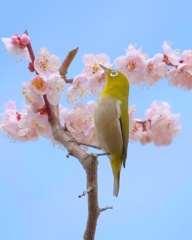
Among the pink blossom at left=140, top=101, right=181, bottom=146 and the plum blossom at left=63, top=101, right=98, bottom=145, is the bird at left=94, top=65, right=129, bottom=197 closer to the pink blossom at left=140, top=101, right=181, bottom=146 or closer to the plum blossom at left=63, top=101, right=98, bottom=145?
the plum blossom at left=63, top=101, right=98, bottom=145

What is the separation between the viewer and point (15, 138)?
6.95 ft

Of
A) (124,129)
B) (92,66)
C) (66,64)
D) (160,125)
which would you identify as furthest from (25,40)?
(160,125)

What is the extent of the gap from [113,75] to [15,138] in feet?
1.83

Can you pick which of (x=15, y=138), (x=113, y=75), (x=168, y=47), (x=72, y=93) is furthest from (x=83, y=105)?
(x=168, y=47)

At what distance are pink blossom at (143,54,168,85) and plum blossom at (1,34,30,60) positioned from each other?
56 centimetres

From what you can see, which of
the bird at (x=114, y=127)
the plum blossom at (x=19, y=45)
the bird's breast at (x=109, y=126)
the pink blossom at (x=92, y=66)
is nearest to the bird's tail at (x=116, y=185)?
the bird at (x=114, y=127)

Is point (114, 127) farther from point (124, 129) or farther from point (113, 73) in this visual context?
point (113, 73)

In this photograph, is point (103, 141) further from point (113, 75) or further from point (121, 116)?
point (113, 75)

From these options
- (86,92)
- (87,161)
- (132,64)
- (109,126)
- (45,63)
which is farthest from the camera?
(132,64)

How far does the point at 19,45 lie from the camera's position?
1.90 meters

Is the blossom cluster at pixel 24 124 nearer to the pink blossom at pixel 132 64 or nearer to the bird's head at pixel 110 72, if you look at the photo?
the bird's head at pixel 110 72

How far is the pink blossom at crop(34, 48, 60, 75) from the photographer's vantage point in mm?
1871

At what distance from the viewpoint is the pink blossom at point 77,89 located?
1970 millimetres

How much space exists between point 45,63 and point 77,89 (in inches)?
7.4
